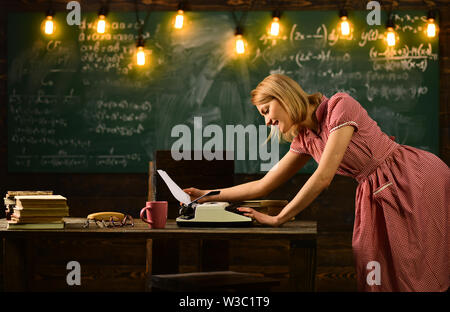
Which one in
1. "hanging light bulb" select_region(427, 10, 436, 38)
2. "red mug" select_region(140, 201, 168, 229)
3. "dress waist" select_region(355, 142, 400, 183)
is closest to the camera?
"red mug" select_region(140, 201, 168, 229)

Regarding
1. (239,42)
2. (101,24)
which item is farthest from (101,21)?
(239,42)

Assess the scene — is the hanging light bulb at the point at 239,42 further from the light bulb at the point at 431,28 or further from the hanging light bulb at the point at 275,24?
the light bulb at the point at 431,28

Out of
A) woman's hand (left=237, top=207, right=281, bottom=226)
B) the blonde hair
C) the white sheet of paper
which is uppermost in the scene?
the blonde hair

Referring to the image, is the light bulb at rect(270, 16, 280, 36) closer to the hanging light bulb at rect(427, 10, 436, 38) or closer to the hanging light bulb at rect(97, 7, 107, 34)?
the hanging light bulb at rect(427, 10, 436, 38)

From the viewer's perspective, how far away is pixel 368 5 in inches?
166

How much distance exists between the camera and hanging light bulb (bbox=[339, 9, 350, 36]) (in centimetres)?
Result: 415

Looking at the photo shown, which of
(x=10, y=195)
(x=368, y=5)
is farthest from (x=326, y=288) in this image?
(x=10, y=195)

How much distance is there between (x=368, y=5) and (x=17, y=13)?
2.59m

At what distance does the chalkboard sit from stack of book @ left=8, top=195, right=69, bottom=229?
2.38 meters

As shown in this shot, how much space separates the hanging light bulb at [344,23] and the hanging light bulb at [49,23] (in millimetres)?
2107

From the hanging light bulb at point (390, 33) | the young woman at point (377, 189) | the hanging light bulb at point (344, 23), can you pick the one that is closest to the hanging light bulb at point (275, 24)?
the hanging light bulb at point (344, 23)

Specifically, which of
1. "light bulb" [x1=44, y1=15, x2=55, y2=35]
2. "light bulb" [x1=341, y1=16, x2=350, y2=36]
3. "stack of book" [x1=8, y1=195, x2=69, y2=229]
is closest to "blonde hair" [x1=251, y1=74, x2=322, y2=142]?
"stack of book" [x1=8, y1=195, x2=69, y2=229]

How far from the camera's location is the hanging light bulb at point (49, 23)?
4.24 m
